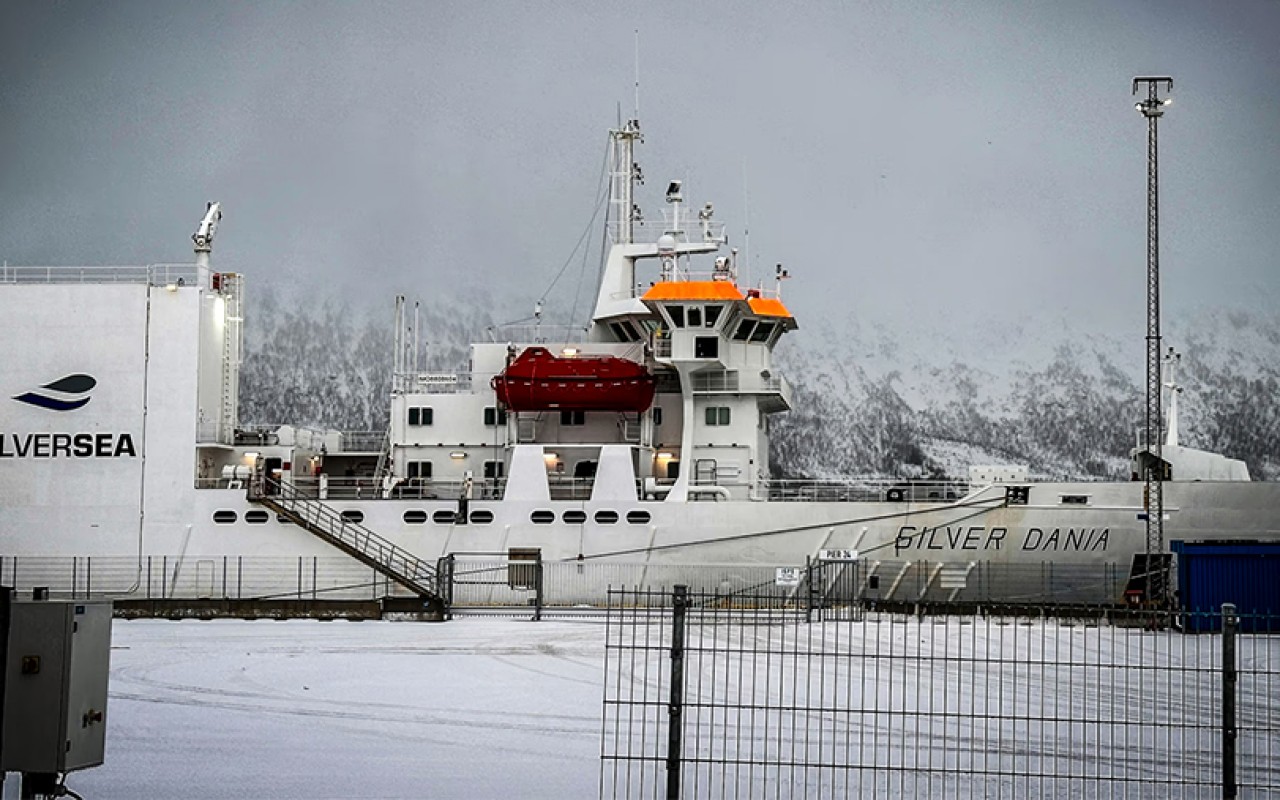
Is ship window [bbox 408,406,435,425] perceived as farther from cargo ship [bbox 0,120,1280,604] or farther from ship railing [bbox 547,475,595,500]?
ship railing [bbox 547,475,595,500]

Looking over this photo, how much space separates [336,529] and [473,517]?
2734mm

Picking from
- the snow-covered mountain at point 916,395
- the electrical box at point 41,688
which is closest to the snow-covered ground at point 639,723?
the electrical box at point 41,688

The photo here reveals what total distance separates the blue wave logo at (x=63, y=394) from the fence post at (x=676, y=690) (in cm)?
2504

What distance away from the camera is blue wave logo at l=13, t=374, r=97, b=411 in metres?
30.9

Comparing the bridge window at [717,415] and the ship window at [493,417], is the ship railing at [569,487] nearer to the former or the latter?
the ship window at [493,417]

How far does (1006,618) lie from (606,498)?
8.52m

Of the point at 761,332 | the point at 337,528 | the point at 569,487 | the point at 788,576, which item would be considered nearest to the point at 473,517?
the point at 569,487

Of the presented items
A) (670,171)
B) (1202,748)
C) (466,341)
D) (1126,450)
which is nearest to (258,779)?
(1202,748)

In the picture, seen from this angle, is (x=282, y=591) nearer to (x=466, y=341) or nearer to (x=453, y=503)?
(x=453, y=503)

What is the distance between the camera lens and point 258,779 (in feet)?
33.2

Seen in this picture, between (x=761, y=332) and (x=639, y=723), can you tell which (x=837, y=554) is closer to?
(x=761, y=332)

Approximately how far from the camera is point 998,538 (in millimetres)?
29250

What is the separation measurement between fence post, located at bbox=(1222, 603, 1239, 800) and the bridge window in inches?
920

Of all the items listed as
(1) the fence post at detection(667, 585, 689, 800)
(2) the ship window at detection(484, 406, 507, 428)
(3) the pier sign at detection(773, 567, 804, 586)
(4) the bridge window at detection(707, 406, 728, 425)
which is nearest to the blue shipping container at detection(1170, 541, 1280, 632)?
(3) the pier sign at detection(773, 567, 804, 586)
